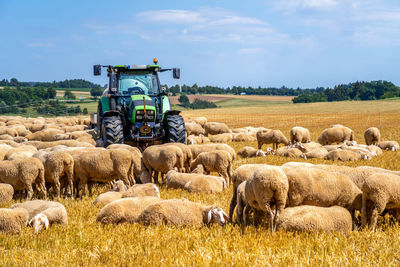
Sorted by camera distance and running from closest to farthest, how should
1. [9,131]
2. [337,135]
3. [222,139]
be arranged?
[337,135] → [9,131] → [222,139]

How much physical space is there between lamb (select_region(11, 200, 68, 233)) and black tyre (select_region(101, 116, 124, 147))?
535 centimetres

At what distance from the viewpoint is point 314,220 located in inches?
229

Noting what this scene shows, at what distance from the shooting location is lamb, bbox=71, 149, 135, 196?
9.30 meters

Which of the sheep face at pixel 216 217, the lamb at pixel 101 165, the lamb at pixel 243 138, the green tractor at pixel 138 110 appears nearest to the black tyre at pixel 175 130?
the green tractor at pixel 138 110

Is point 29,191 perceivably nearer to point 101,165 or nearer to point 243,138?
point 101,165

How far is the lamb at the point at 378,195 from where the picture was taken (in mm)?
6004

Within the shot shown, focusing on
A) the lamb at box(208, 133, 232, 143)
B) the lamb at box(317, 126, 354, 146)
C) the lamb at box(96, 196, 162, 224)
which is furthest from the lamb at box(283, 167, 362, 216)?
the lamb at box(208, 133, 232, 143)

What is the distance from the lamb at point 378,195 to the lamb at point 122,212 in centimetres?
304

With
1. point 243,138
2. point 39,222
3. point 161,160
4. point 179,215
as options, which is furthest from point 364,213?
point 243,138

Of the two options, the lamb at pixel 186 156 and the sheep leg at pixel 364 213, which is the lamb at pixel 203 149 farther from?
the sheep leg at pixel 364 213

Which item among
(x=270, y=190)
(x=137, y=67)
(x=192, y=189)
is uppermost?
(x=137, y=67)

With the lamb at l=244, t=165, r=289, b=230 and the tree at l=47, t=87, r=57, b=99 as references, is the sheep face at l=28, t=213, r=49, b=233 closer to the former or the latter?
the lamb at l=244, t=165, r=289, b=230

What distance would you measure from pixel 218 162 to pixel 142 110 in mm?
3046

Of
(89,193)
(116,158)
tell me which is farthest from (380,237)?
(89,193)
